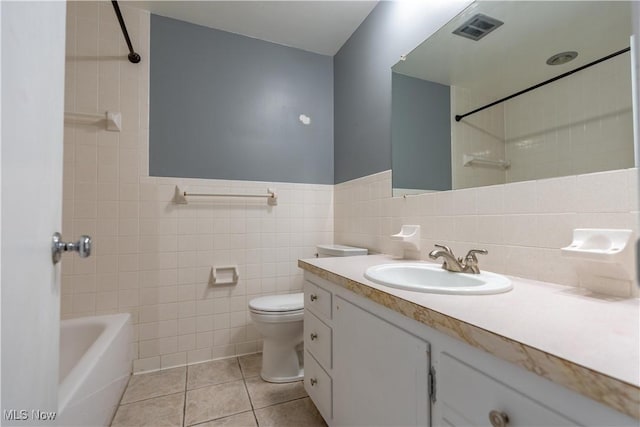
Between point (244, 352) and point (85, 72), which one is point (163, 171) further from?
point (244, 352)

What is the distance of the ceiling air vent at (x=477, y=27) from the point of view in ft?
3.87

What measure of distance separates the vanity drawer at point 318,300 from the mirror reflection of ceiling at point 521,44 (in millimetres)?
1128

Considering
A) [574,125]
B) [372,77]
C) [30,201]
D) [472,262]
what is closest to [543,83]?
[574,125]

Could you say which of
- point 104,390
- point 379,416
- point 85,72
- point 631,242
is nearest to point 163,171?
point 85,72

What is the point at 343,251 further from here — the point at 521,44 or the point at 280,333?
the point at 521,44

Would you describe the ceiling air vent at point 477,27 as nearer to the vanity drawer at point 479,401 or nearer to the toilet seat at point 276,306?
the vanity drawer at point 479,401

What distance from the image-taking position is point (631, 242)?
69cm

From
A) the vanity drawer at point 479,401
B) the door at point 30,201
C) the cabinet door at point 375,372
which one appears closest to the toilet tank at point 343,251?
the cabinet door at point 375,372

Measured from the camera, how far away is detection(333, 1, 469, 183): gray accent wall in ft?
4.92

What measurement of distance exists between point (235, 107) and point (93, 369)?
1738 mm

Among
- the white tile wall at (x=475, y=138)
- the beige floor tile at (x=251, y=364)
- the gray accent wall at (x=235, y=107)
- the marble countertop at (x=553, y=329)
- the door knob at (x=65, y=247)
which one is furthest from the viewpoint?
the gray accent wall at (x=235, y=107)

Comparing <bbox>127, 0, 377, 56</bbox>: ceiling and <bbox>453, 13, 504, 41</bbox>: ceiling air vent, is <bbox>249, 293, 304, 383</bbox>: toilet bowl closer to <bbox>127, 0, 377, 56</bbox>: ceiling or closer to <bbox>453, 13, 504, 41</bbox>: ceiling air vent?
<bbox>453, 13, 504, 41</bbox>: ceiling air vent

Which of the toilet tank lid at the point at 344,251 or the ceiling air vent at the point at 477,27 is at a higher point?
the ceiling air vent at the point at 477,27

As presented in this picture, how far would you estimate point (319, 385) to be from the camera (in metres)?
1.26
